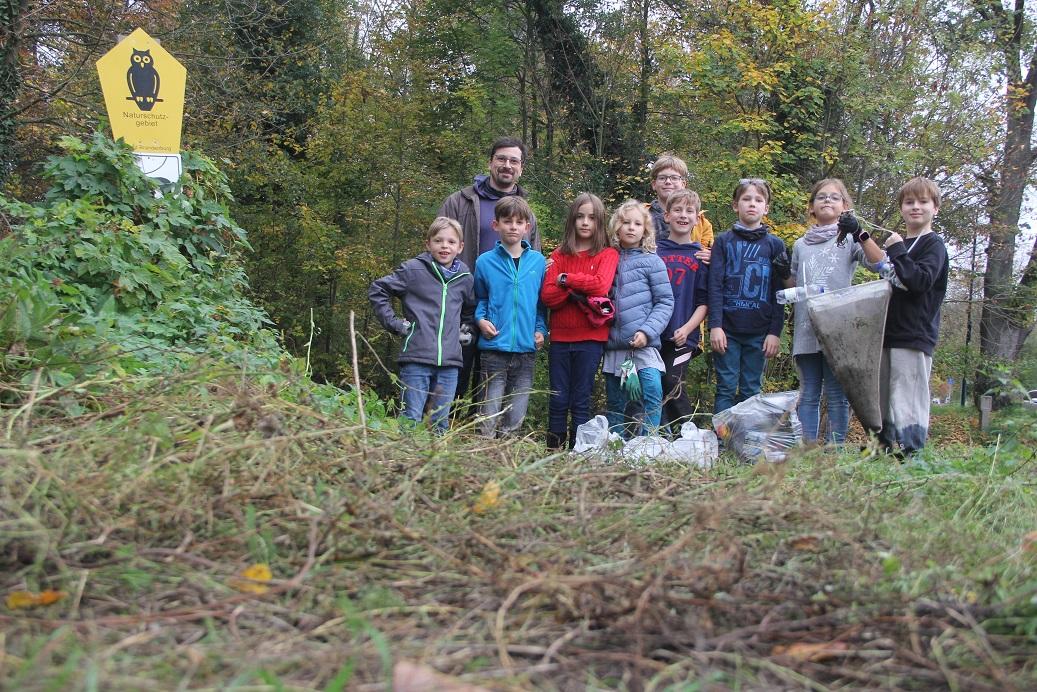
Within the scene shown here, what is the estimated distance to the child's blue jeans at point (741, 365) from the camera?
5.89 m

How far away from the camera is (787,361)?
13.4 meters

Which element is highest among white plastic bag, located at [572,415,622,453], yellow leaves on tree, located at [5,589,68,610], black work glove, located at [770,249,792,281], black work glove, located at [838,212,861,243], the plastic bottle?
black work glove, located at [838,212,861,243]

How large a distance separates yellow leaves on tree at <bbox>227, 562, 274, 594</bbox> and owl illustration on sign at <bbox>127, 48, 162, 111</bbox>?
571cm

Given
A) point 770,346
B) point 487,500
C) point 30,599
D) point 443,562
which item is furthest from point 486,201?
point 30,599

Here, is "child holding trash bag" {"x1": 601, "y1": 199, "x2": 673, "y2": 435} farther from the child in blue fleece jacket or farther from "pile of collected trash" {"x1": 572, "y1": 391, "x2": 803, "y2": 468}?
"pile of collected trash" {"x1": 572, "y1": 391, "x2": 803, "y2": 468}

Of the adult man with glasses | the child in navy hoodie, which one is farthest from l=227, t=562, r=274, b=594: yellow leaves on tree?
the child in navy hoodie

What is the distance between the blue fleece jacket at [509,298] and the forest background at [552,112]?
659 centimetres

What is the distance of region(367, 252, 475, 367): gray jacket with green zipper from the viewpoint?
18.2 feet

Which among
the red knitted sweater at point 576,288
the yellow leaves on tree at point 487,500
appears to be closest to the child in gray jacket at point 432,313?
the red knitted sweater at point 576,288

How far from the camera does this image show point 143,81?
6.79 metres

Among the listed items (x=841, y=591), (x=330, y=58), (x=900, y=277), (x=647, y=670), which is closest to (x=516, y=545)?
Answer: (x=647, y=670)

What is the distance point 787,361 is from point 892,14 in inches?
215

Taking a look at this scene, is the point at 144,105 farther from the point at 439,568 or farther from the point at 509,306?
the point at 439,568

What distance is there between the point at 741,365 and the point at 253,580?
4545 mm
